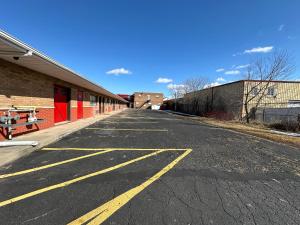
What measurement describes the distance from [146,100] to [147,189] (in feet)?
273

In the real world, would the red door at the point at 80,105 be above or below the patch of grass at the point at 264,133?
above

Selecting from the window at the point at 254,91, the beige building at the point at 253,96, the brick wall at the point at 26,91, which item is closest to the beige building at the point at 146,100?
the beige building at the point at 253,96

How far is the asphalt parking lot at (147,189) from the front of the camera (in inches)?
104

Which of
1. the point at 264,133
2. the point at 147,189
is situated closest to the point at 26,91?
the point at 147,189

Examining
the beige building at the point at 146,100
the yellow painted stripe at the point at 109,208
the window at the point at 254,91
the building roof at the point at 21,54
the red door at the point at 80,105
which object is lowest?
the yellow painted stripe at the point at 109,208

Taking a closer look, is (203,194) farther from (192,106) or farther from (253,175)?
(192,106)

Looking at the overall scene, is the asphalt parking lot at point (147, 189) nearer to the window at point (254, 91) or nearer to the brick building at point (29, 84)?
the brick building at point (29, 84)

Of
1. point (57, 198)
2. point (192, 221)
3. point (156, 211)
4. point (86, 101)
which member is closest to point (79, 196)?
point (57, 198)

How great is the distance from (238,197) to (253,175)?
1.40m

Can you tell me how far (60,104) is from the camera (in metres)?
12.6

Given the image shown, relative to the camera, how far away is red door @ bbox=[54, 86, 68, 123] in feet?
38.9

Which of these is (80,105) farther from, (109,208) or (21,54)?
(109,208)

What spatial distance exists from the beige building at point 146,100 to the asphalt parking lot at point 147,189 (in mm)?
80894

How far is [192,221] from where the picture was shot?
2561 millimetres
